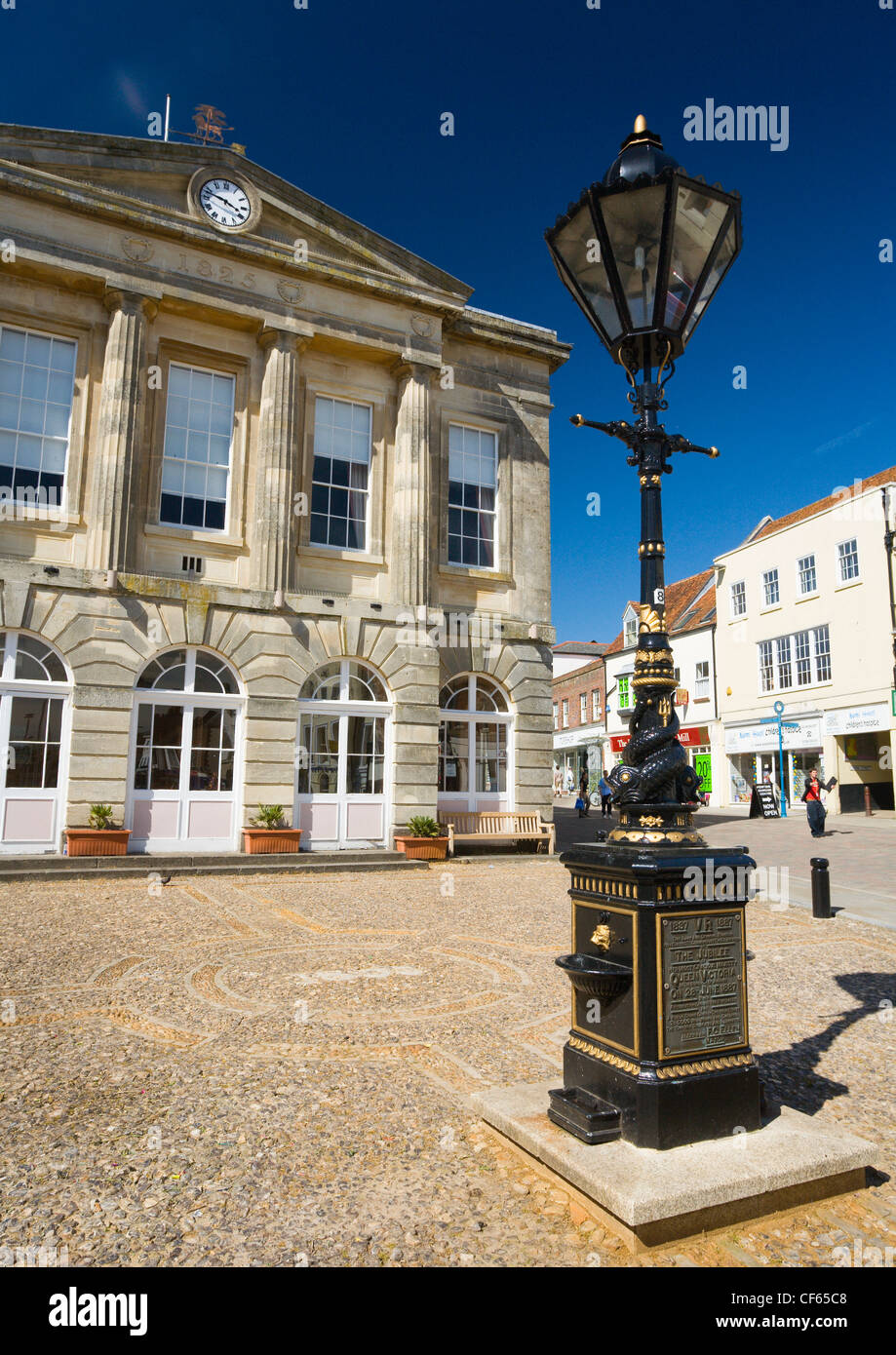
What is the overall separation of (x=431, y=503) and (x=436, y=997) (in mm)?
13844

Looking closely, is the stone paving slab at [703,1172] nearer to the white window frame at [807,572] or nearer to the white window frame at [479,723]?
the white window frame at [479,723]

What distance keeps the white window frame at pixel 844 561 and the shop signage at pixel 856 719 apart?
4398 mm

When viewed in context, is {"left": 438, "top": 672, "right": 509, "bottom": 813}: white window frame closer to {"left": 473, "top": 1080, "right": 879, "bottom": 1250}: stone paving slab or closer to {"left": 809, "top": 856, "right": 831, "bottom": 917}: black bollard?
{"left": 809, "top": 856, "right": 831, "bottom": 917}: black bollard

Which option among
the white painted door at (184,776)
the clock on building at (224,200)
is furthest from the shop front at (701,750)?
the clock on building at (224,200)

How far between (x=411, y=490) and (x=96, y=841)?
9.20m

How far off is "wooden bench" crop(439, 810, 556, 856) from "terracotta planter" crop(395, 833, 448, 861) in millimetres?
674

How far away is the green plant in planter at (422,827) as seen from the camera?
16.8m

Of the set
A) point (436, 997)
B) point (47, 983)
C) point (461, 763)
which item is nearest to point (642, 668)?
point (436, 997)

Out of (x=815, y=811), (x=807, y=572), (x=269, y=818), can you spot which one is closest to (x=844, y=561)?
(x=807, y=572)

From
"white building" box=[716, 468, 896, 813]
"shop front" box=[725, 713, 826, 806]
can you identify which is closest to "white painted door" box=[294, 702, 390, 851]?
"shop front" box=[725, 713, 826, 806]

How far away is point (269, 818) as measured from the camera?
15.7m

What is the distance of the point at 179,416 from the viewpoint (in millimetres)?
16875

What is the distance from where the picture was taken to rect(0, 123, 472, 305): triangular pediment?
1523 cm

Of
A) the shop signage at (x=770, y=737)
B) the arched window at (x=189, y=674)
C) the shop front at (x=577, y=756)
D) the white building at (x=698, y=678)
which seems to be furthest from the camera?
the shop front at (x=577, y=756)
